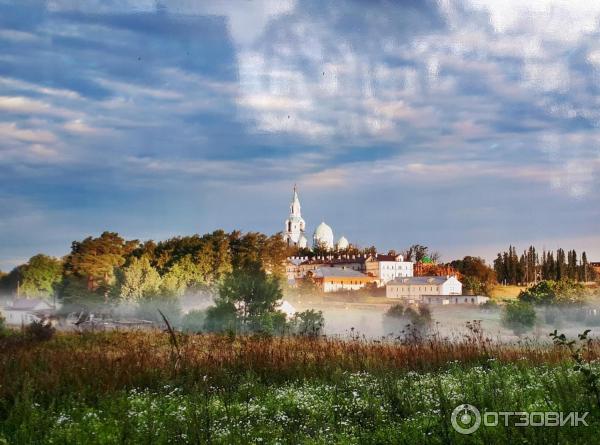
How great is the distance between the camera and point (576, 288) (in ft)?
191

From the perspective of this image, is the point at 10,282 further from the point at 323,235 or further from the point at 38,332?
the point at 323,235

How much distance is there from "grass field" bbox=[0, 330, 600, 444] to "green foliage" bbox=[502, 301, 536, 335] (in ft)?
96.1

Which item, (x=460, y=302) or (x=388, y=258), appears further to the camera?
(x=388, y=258)

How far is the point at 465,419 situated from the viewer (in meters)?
8.65

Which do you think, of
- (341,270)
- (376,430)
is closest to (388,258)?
(341,270)

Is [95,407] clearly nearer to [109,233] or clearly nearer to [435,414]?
[435,414]

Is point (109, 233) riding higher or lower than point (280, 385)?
higher

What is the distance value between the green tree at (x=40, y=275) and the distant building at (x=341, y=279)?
161ft

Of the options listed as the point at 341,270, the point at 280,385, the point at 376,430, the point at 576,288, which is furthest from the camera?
the point at 341,270

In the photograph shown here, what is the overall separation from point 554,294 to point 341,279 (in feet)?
198

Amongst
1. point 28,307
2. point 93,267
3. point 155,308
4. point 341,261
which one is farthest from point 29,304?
point 341,261

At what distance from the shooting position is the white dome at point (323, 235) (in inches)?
7139

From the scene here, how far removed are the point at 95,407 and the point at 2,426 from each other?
170 centimetres

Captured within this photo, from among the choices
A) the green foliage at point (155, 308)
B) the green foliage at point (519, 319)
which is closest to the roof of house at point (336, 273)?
the green foliage at point (155, 308)
